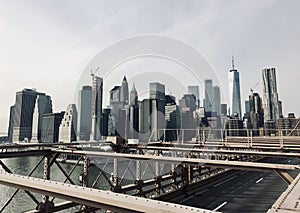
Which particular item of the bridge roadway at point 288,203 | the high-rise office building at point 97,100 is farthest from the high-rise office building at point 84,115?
the bridge roadway at point 288,203

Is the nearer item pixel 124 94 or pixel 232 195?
pixel 232 195

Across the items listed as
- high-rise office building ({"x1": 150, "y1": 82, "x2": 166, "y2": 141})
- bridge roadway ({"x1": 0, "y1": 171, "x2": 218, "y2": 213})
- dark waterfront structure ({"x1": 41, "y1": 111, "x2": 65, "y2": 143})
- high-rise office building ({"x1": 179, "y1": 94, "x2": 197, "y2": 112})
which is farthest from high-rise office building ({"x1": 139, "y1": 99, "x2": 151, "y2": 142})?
dark waterfront structure ({"x1": 41, "y1": 111, "x2": 65, "y2": 143})

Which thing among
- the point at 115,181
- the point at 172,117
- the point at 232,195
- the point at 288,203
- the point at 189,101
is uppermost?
the point at 189,101

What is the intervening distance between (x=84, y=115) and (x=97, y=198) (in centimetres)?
2289

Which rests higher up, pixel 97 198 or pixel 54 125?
pixel 54 125

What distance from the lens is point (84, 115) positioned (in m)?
24.5

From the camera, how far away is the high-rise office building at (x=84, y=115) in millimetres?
18828

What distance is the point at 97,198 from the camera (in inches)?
96.3

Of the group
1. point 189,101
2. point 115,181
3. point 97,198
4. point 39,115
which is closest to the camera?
point 97,198

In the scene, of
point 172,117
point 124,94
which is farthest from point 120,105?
point 172,117

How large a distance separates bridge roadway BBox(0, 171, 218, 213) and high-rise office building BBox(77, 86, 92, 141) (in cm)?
1469

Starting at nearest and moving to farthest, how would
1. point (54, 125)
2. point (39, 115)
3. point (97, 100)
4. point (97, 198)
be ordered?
1. point (97, 198)
2. point (97, 100)
3. point (54, 125)
4. point (39, 115)

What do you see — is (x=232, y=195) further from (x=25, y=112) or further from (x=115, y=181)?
(x=25, y=112)

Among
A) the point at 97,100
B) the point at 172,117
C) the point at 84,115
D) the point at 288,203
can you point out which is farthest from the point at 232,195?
the point at 97,100
